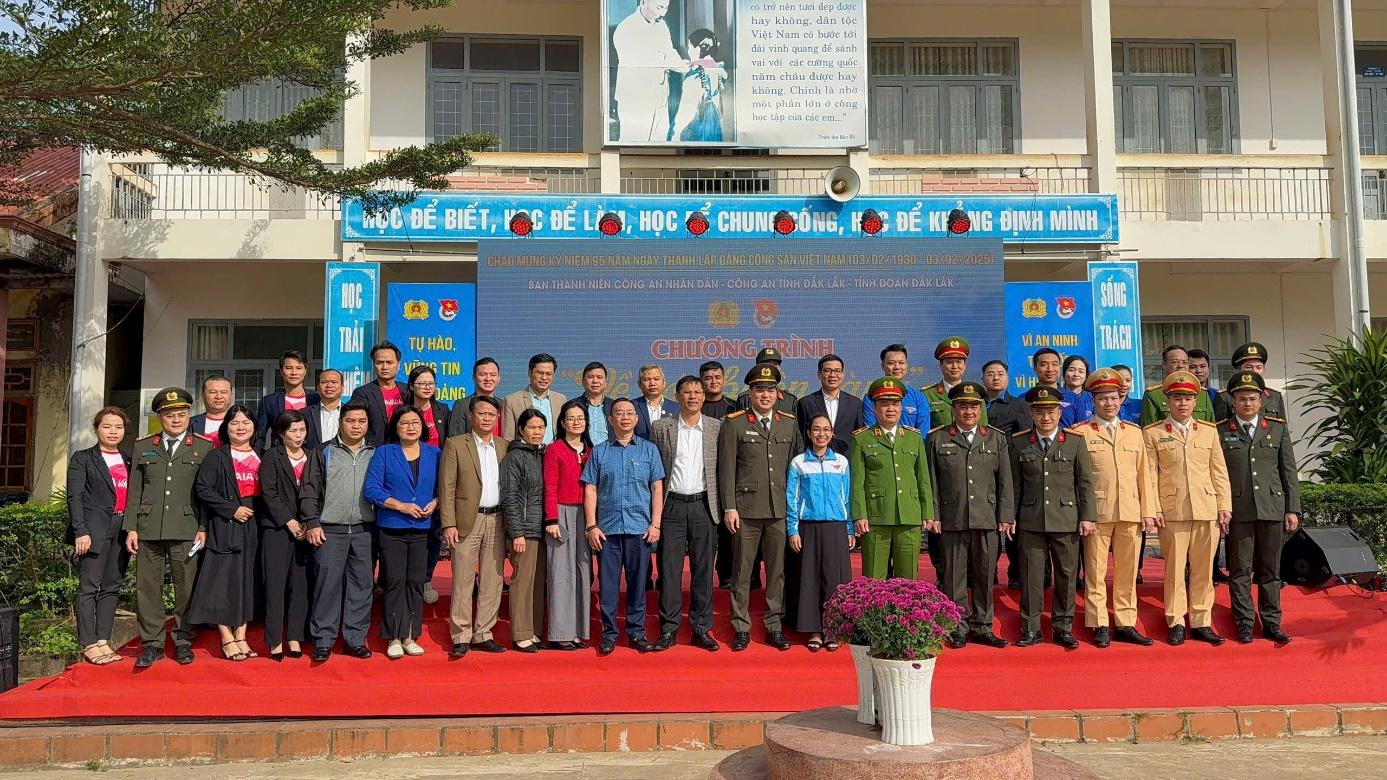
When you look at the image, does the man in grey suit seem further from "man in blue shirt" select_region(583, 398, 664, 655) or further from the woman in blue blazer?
the woman in blue blazer

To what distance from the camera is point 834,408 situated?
20.3ft

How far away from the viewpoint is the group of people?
212 inches

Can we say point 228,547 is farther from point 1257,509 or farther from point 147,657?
point 1257,509

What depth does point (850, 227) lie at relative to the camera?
9.75m

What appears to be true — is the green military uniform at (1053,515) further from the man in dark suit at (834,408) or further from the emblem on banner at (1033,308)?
the emblem on banner at (1033,308)

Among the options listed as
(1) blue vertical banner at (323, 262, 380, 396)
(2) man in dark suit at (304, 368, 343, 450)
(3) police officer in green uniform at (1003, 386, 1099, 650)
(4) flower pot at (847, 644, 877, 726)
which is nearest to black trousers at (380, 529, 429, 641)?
(2) man in dark suit at (304, 368, 343, 450)

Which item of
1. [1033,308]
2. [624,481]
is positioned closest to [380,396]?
[624,481]

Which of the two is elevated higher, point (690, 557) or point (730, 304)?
point (730, 304)

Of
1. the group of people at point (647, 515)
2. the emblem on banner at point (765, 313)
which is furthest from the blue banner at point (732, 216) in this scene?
the group of people at point (647, 515)

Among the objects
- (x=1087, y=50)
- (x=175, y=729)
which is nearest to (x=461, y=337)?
(x=175, y=729)

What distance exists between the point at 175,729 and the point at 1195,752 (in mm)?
4794

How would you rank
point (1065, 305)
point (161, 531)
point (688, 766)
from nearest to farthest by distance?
point (688, 766)
point (161, 531)
point (1065, 305)

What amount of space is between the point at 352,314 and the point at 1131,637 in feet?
23.2

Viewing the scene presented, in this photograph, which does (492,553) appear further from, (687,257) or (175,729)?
(687,257)
